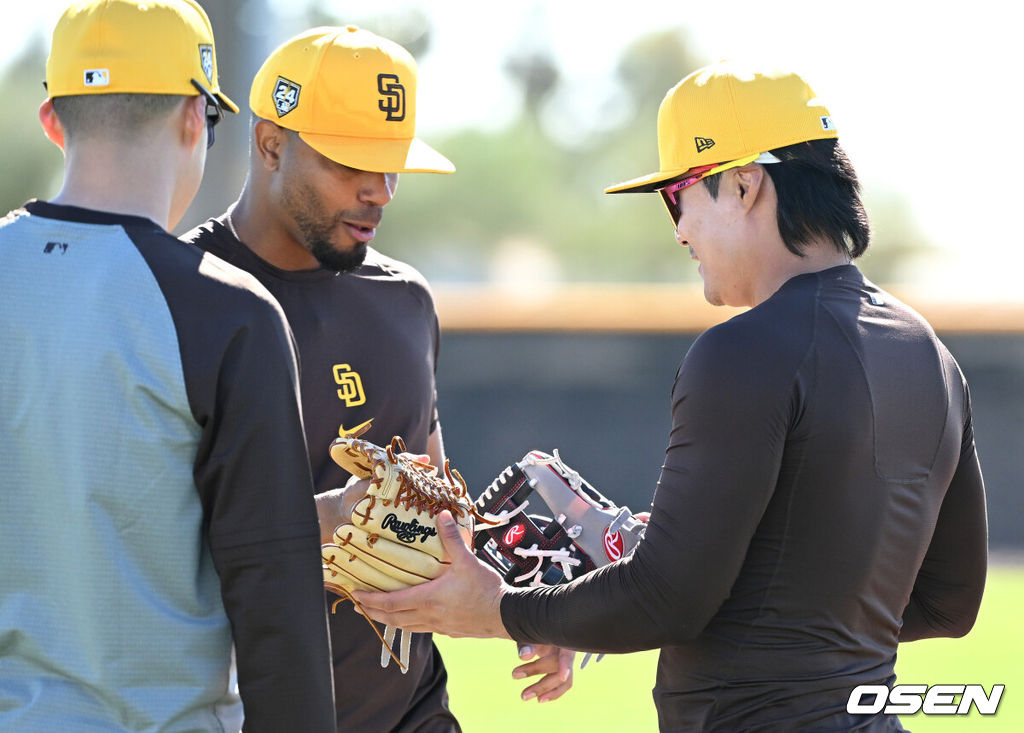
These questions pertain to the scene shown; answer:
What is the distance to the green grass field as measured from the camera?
22.5 ft

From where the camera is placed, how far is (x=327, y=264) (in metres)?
3.59

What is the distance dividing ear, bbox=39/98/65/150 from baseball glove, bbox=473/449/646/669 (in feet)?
4.63

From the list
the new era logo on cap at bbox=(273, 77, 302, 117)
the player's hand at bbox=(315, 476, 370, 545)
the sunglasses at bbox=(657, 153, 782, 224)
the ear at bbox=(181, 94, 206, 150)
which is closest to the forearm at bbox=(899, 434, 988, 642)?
the sunglasses at bbox=(657, 153, 782, 224)

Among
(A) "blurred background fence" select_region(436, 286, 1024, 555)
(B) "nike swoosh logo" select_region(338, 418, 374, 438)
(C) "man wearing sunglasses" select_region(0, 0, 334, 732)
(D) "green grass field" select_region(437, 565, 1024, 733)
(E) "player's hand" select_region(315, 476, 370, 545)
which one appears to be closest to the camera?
(C) "man wearing sunglasses" select_region(0, 0, 334, 732)

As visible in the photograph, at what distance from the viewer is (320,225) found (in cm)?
354

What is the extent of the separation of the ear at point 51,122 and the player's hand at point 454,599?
120 centimetres

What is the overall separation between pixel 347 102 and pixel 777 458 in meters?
1.71

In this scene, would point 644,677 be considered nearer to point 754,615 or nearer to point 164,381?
point 754,615

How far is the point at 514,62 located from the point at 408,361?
51943 mm

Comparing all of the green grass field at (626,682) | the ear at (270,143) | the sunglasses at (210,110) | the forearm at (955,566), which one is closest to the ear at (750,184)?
the forearm at (955,566)

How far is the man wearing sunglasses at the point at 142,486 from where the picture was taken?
7.14 ft

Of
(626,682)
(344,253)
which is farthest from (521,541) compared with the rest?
(626,682)

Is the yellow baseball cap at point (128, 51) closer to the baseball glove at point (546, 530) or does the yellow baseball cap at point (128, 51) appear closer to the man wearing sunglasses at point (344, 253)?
the man wearing sunglasses at point (344, 253)

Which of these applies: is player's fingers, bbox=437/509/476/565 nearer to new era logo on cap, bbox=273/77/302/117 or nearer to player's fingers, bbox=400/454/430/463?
player's fingers, bbox=400/454/430/463
